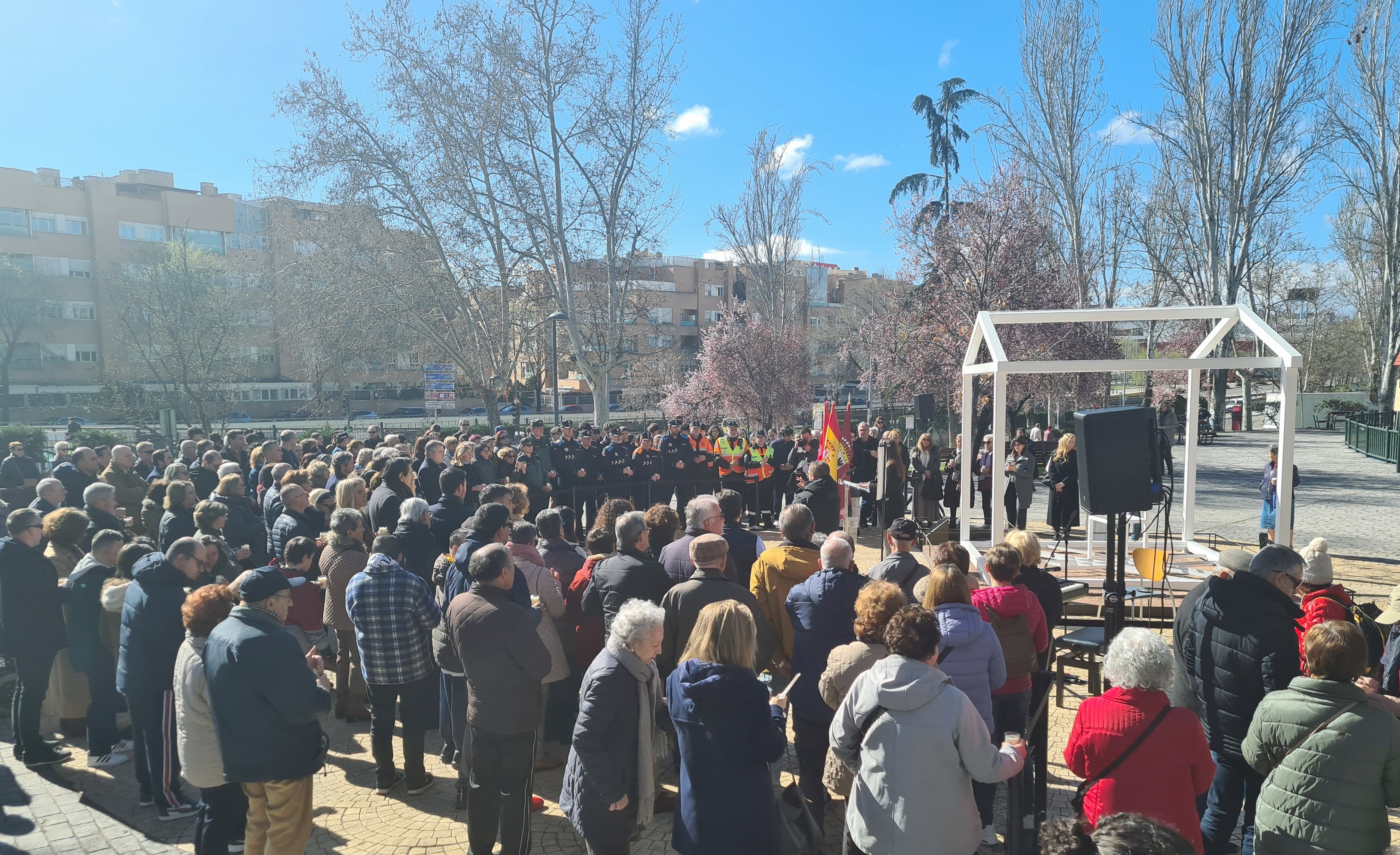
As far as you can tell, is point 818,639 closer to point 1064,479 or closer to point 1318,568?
point 1318,568

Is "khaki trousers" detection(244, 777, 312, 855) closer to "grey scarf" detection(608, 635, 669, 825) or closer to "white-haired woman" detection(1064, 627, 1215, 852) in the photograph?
"grey scarf" detection(608, 635, 669, 825)

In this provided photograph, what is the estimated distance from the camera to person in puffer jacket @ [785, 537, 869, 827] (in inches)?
157

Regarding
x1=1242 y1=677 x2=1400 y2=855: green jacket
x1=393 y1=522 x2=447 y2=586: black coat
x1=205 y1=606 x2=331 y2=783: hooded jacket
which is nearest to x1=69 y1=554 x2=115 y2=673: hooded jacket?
x1=393 y1=522 x2=447 y2=586: black coat

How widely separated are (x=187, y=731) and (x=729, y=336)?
77.7ft

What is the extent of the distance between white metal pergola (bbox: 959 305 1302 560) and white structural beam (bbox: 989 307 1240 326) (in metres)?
0.01

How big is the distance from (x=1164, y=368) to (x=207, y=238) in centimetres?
6197

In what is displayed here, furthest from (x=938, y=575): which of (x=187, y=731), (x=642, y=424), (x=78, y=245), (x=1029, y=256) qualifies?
(x=78, y=245)

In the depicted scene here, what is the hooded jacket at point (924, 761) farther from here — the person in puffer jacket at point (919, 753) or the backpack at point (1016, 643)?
the backpack at point (1016, 643)

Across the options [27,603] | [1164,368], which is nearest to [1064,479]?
[1164,368]

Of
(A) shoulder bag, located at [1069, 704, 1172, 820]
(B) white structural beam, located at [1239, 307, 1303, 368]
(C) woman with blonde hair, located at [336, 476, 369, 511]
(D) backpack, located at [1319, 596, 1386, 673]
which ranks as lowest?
(D) backpack, located at [1319, 596, 1386, 673]

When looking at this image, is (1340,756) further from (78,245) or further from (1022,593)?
(78,245)

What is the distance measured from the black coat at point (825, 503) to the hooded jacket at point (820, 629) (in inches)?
202

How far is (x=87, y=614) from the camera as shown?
5.14m

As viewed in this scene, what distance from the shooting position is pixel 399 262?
1994 centimetres
